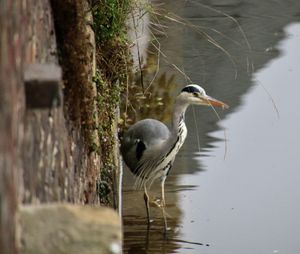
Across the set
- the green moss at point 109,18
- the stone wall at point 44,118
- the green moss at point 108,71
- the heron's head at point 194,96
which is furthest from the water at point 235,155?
the green moss at point 109,18

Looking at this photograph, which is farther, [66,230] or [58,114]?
[58,114]

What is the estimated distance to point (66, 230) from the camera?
3395mm

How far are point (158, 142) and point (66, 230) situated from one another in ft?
15.6

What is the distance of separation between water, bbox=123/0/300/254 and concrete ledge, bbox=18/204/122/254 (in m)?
4.14

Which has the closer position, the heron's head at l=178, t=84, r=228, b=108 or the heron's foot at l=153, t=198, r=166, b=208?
the heron's head at l=178, t=84, r=228, b=108

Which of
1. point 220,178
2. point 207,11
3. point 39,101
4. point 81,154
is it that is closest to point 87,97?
point 81,154

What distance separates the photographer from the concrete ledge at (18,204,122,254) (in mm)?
3369

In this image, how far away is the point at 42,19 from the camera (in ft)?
15.2

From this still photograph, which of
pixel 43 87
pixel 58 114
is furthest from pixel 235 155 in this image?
pixel 43 87

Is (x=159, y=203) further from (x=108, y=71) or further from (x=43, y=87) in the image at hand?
(x=43, y=87)

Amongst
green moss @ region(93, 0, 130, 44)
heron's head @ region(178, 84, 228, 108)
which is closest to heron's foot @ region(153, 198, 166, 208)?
heron's head @ region(178, 84, 228, 108)

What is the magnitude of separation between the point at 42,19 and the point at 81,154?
138cm

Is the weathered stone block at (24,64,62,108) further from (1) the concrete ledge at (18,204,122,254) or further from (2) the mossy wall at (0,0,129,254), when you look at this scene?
(1) the concrete ledge at (18,204,122,254)

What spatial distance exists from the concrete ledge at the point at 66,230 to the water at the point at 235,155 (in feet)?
13.6
